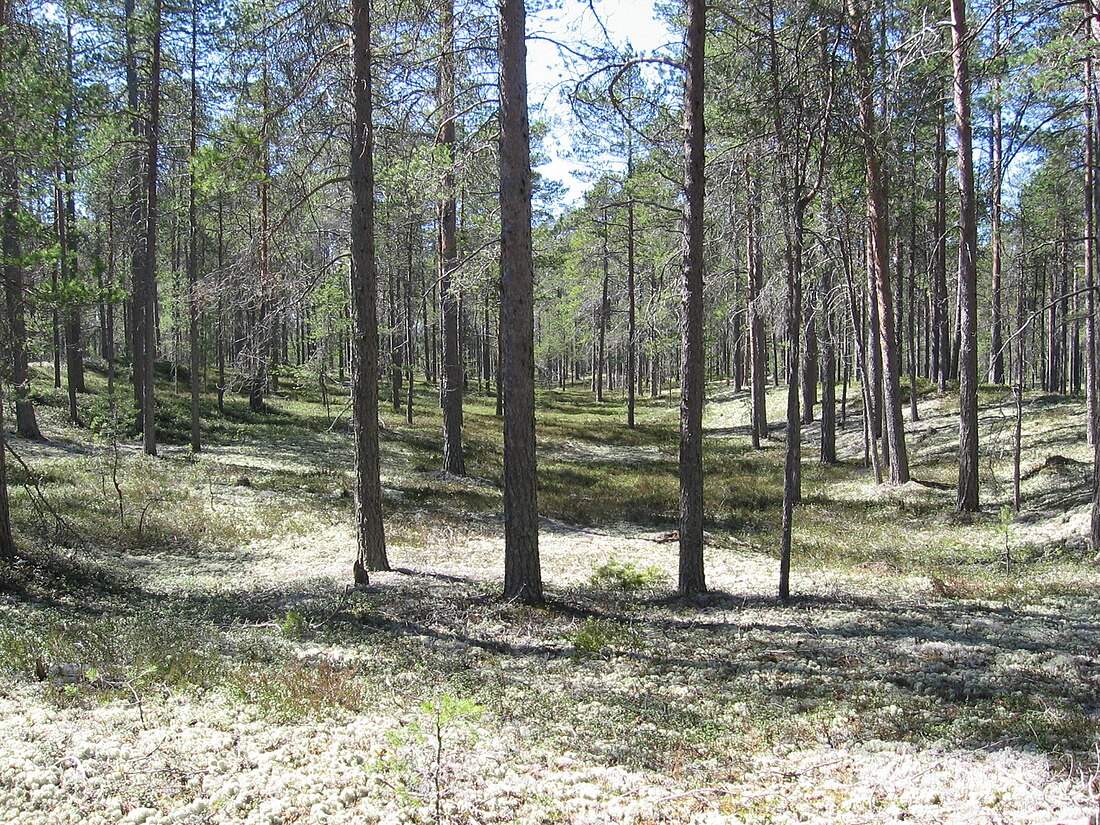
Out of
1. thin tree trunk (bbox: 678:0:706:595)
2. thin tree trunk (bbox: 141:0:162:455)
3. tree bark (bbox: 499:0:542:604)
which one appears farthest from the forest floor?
thin tree trunk (bbox: 141:0:162:455)

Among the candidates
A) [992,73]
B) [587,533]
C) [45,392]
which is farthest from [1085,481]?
[45,392]

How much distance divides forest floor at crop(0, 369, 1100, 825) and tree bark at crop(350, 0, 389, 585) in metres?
1.86

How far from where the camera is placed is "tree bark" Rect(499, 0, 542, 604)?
28.7ft

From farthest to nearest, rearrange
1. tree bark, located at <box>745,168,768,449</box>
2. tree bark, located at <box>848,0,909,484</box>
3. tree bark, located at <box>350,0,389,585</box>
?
tree bark, located at <box>745,168,768,449</box>, tree bark, located at <box>848,0,909,484</box>, tree bark, located at <box>350,0,389,585</box>

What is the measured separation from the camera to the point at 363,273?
9969 mm

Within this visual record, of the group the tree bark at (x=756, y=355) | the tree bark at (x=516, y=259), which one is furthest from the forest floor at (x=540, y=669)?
the tree bark at (x=756, y=355)

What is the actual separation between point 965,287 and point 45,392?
30.3m

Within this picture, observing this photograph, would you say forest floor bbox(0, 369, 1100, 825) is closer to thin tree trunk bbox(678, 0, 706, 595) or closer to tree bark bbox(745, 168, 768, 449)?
thin tree trunk bbox(678, 0, 706, 595)

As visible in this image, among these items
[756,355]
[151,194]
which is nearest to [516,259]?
[151,194]

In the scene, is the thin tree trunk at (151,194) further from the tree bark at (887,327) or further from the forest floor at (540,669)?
the tree bark at (887,327)

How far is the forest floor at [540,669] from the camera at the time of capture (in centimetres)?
418

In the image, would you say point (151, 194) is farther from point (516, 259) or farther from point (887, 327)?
point (887, 327)

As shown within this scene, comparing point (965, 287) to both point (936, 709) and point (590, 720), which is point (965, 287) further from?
point (590, 720)

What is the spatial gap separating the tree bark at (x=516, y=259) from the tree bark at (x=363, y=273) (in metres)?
2.25
